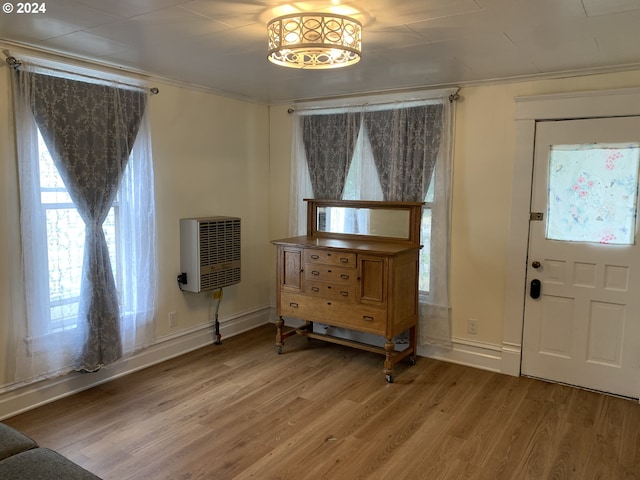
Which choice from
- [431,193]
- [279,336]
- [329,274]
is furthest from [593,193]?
[279,336]

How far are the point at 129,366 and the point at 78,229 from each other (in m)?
1.19

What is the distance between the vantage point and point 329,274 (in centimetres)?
378

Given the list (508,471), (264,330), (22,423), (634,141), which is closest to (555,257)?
(634,141)

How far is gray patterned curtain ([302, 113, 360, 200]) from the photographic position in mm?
4246

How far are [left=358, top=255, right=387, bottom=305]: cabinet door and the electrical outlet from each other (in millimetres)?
864

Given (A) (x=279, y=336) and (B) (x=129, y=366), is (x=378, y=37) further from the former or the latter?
(B) (x=129, y=366)

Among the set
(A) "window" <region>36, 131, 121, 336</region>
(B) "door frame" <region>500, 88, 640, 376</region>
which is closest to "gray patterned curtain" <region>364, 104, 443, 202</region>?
(B) "door frame" <region>500, 88, 640, 376</region>

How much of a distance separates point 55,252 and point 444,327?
3028 millimetres

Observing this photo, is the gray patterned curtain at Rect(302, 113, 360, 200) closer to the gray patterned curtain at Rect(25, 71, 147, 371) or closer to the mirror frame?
the mirror frame

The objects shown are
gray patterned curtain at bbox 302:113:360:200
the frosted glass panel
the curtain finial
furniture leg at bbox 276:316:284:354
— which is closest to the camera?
the curtain finial

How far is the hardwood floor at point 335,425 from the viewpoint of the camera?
8.14 feet

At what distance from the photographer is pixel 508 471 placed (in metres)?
2.46

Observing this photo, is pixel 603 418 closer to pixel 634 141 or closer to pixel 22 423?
pixel 634 141

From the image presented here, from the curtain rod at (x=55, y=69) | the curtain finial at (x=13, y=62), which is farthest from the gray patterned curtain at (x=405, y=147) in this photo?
the curtain finial at (x=13, y=62)
